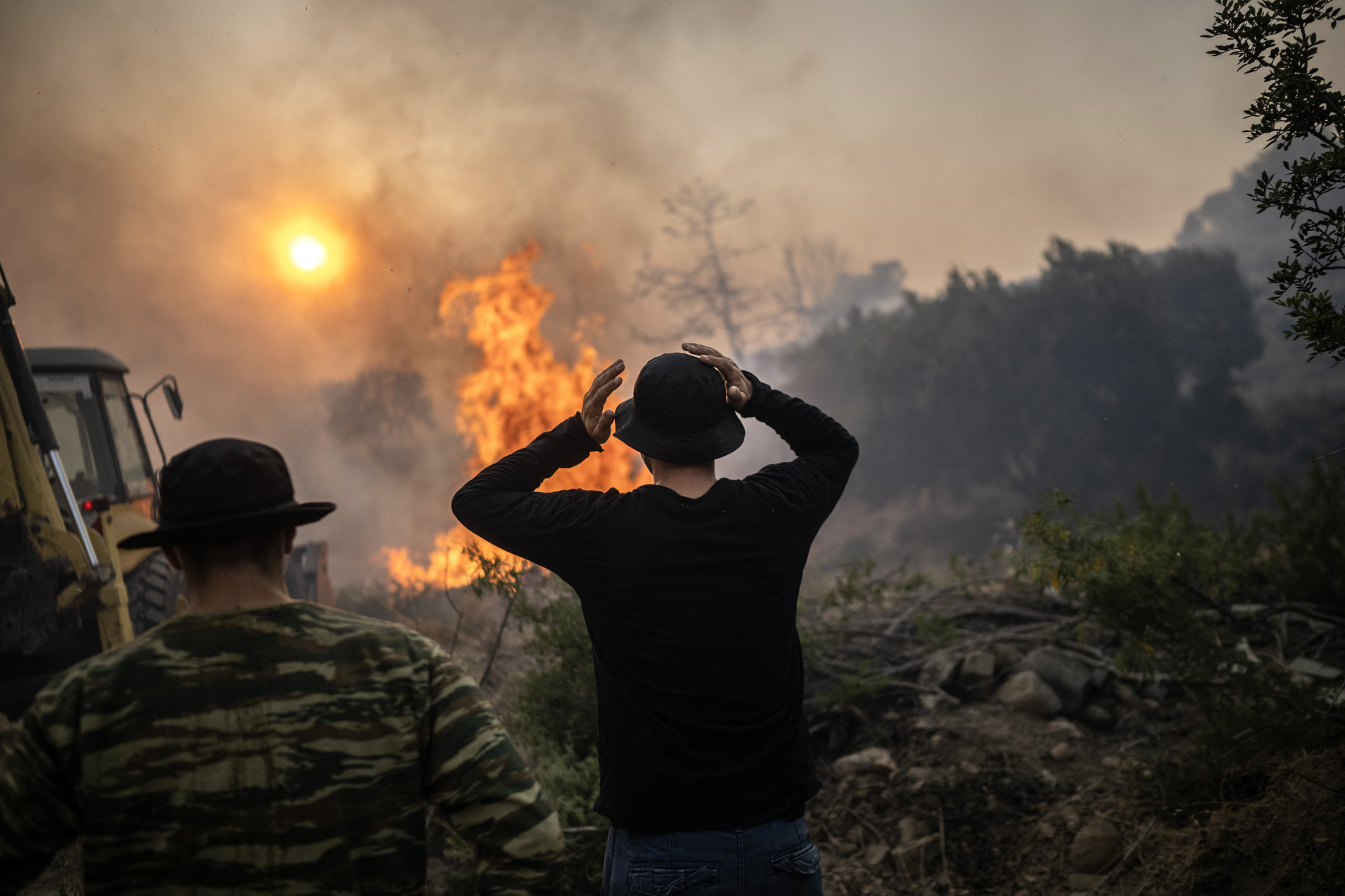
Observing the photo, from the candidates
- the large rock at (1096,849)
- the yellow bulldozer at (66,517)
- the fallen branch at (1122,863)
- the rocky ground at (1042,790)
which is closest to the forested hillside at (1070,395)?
the rocky ground at (1042,790)

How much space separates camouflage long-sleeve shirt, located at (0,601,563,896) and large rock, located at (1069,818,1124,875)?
3.46 meters

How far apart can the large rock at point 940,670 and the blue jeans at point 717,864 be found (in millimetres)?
4545

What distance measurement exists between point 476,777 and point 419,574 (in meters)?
13.2

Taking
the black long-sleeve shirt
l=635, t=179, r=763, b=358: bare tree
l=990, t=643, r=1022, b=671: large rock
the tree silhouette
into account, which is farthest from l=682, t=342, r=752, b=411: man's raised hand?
l=635, t=179, r=763, b=358: bare tree

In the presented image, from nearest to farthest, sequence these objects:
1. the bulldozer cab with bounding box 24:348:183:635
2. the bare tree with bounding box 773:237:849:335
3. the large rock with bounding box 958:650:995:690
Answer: the large rock with bounding box 958:650:995:690, the bulldozer cab with bounding box 24:348:183:635, the bare tree with bounding box 773:237:849:335

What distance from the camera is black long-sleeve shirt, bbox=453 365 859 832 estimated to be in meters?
1.96

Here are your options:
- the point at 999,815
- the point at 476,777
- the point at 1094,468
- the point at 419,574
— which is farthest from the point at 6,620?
the point at 1094,468

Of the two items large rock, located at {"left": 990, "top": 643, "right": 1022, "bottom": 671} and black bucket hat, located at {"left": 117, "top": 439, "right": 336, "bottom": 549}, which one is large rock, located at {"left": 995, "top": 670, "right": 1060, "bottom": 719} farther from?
black bucket hat, located at {"left": 117, "top": 439, "right": 336, "bottom": 549}

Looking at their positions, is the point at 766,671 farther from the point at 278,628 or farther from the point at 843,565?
the point at 843,565

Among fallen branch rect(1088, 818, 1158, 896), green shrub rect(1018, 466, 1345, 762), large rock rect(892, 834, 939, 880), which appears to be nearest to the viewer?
fallen branch rect(1088, 818, 1158, 896)

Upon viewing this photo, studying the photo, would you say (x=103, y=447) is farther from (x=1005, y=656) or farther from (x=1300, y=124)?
(x=1300, y=124)

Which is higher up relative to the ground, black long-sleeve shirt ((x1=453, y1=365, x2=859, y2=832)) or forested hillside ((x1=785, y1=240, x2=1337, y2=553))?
forested hillside ((x1=785, y1=240, x2=1337, y2=553))

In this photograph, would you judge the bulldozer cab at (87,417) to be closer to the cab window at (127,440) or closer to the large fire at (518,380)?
the cab window at (127,440)

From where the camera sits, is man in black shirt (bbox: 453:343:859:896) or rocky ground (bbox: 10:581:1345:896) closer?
man in black shirt (bbox: 453:343:859:896)
